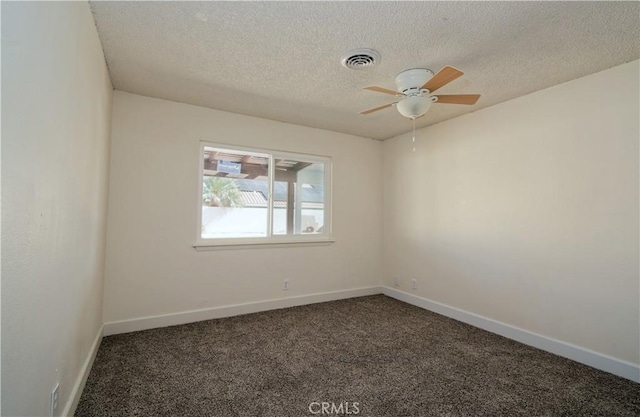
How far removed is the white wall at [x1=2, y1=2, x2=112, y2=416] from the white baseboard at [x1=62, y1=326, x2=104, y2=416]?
0.08 ft

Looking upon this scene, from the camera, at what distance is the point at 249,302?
11.8 feet

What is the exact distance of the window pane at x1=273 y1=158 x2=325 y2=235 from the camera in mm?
3918

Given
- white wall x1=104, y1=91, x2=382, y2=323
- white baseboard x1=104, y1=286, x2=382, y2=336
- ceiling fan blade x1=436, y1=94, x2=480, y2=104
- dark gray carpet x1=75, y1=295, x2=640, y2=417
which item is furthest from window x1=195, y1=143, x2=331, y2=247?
ceiling fan blade x1=436, y1=94, x2=480, y2=104

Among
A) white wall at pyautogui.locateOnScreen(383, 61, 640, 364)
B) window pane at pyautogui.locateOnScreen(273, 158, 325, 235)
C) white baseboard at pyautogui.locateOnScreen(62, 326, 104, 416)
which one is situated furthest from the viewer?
window pane at pyautogui.locateOnScreen(273, 158, 325, 235)

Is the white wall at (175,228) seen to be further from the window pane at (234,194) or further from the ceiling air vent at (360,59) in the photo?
the ceiling air vent at (360,59)

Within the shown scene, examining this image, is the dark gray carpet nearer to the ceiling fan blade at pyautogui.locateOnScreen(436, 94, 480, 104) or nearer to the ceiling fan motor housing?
the ceiling fan blade at pyautogui.locateOnScreen(436, 94, 480, 104)

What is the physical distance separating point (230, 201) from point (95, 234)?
144 centimetres

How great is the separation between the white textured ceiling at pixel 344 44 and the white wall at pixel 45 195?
453 millimetres

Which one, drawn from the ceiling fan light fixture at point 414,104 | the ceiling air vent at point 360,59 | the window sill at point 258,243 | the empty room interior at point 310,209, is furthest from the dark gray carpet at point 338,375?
the ceiling air vent at point 360,59

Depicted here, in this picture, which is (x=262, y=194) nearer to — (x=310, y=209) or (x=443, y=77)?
(x=310, y=209)

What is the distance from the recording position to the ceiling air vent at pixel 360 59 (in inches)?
85.8

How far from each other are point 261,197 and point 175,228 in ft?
3.45

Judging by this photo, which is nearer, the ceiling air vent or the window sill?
the ceiling air vent

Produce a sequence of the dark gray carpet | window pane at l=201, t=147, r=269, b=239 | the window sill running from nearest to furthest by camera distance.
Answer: the dark gray carpet, the window sill, window pane at l=201, t=147, r=269, b=239
